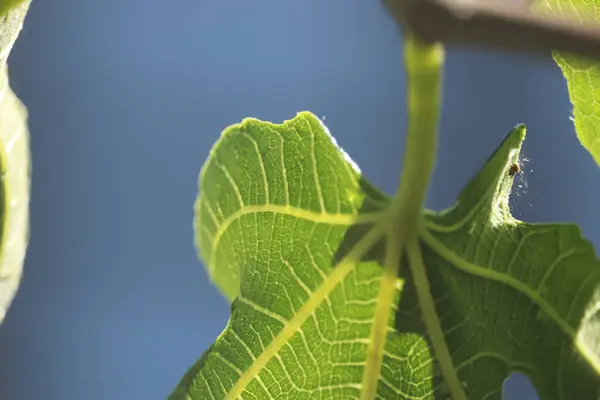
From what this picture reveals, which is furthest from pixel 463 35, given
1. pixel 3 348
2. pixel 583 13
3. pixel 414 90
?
pixel 3 348

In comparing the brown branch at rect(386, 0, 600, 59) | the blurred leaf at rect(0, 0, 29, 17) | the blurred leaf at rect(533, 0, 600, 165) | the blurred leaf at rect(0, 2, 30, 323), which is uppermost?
the blurred leaf at rect(533, 0, 600, 165)

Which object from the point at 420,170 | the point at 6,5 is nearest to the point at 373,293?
the point at 420,170

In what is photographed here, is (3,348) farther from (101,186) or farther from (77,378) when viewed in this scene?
(101,186)

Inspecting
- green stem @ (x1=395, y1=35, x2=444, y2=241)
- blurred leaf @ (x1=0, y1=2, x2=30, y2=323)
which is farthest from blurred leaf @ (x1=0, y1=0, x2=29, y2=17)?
green stem @ (x1=395, y1=35, x2=444, y2=241)

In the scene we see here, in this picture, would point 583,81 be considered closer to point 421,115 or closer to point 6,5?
point 421,115

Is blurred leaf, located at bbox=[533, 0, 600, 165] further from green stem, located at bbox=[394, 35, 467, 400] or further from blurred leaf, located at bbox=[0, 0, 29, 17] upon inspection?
blurred leaf, located at bbox=[0, 0, 29, 17]

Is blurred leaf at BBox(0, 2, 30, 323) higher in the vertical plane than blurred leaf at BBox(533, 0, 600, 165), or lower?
lower

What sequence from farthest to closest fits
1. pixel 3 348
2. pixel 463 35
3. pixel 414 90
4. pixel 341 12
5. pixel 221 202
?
pixel 341 12 < pixel 3 348 < pixel 221 202 < pixel 414 90 < pixel 463 35
